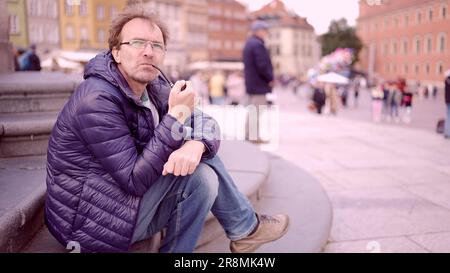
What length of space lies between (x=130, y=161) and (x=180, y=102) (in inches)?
13.2

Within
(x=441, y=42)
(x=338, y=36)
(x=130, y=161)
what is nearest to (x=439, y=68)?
(x=441, y=42)

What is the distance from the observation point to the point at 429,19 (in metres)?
2.97

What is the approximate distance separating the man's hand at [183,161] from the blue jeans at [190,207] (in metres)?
0.11

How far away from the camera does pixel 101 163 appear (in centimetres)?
179

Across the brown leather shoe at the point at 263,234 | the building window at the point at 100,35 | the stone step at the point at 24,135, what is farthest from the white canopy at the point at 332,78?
the building window at the point at 100,35

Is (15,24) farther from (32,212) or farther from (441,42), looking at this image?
(441,42)

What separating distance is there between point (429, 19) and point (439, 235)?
1.49 meters

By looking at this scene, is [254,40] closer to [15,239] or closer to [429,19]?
[429,19]

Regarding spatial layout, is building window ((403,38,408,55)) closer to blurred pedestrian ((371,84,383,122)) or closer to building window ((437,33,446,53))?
building window ((437,33,446,53))

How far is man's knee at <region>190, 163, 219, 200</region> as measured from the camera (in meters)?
1.92

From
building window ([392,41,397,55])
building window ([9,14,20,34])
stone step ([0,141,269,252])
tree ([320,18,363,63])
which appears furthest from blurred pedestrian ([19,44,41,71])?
tree ([320,18,363,63])

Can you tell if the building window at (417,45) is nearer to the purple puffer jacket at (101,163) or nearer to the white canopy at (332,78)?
the purple puffer jacket at (101,163)

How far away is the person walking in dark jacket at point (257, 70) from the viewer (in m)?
5.76
